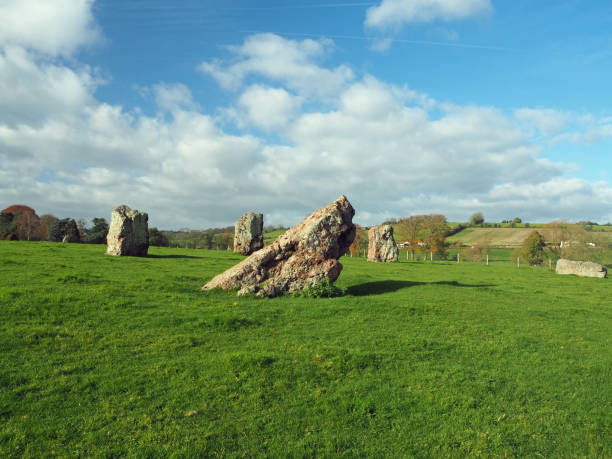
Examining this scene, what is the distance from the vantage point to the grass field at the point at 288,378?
657 centimetres

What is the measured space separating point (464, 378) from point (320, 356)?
3.54 metres

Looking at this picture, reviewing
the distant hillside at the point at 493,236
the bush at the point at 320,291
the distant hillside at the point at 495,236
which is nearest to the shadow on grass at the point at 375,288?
the bush at the point at 320,291

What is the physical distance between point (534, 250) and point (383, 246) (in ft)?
120

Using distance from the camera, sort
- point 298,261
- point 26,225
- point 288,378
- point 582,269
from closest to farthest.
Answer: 1. point 288,378
2. point 298,261
3. point 582,269
4. point 26,225

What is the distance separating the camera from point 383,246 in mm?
46531

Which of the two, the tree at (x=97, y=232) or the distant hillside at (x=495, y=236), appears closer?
the tree at (x=97, y=232)

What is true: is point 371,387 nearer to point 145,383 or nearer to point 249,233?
point 145,383

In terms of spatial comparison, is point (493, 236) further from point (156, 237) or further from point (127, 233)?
point (127, 233)

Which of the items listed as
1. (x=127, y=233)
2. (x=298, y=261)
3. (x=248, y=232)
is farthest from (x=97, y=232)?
(x=298, y=261)

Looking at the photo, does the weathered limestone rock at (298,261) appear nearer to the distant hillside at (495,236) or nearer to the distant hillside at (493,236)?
the distant hillside at (493,236)

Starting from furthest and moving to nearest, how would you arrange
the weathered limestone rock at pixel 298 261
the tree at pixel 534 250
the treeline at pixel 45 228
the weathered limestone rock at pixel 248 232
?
the tree at pixel 534 250, the treeline at pixel 45 228, the weathered limestone rock at pixel 248 232, the weathered limestone rock at pixel 298 261

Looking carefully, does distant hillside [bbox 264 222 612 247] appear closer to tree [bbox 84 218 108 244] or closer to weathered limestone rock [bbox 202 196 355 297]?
tree [bbox 84 218 108 244]

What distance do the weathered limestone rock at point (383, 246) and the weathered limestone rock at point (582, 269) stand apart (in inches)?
678

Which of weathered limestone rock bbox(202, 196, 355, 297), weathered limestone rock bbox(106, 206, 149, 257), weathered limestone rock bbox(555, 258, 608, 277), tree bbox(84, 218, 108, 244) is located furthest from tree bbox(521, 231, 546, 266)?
tree bbox(84, 218, 108, 244)
